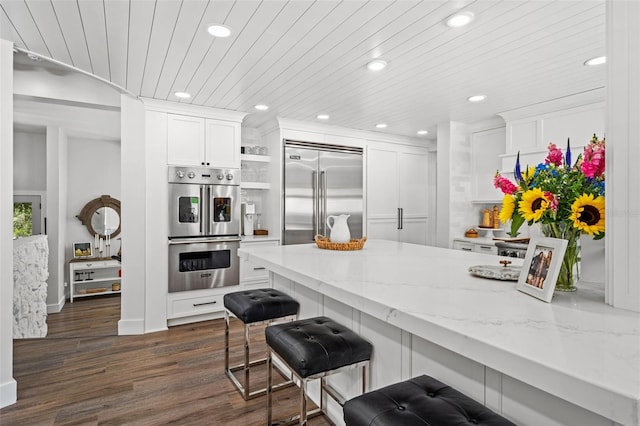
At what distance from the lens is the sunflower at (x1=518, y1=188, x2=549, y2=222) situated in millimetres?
1274

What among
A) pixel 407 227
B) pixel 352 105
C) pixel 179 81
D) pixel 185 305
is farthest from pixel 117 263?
pixel 407 227

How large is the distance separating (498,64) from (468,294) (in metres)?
2.15

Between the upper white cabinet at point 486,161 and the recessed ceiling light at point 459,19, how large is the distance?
2580 millimetres

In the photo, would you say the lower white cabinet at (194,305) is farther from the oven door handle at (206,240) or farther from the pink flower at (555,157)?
the pink flower at (555,157)

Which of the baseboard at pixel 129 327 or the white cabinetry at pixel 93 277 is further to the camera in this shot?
the white cabinetry at pixel 93 277

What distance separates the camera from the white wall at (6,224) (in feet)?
7.43

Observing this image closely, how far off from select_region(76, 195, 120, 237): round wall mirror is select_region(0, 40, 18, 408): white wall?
256cm

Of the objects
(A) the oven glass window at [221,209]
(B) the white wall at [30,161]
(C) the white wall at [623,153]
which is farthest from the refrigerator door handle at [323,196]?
(C) the white wall at [623,153]

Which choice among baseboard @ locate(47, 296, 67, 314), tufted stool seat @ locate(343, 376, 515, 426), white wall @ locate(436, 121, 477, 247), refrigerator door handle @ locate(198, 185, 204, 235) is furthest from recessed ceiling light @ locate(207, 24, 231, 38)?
baseboard @ locate(47, 296, 67, 314)

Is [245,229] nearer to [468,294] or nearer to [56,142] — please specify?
[56,142]

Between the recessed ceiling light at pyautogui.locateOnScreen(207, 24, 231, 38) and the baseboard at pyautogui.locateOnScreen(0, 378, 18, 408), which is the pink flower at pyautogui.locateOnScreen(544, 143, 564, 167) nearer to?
the recessed ceiling light at pyautogui.locateOnScreen(207, 24, 231, 38)

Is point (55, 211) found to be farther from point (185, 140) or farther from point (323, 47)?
point (323, 47)

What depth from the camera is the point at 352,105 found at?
3.84 metres

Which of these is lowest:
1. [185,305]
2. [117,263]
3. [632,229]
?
[185,305]
